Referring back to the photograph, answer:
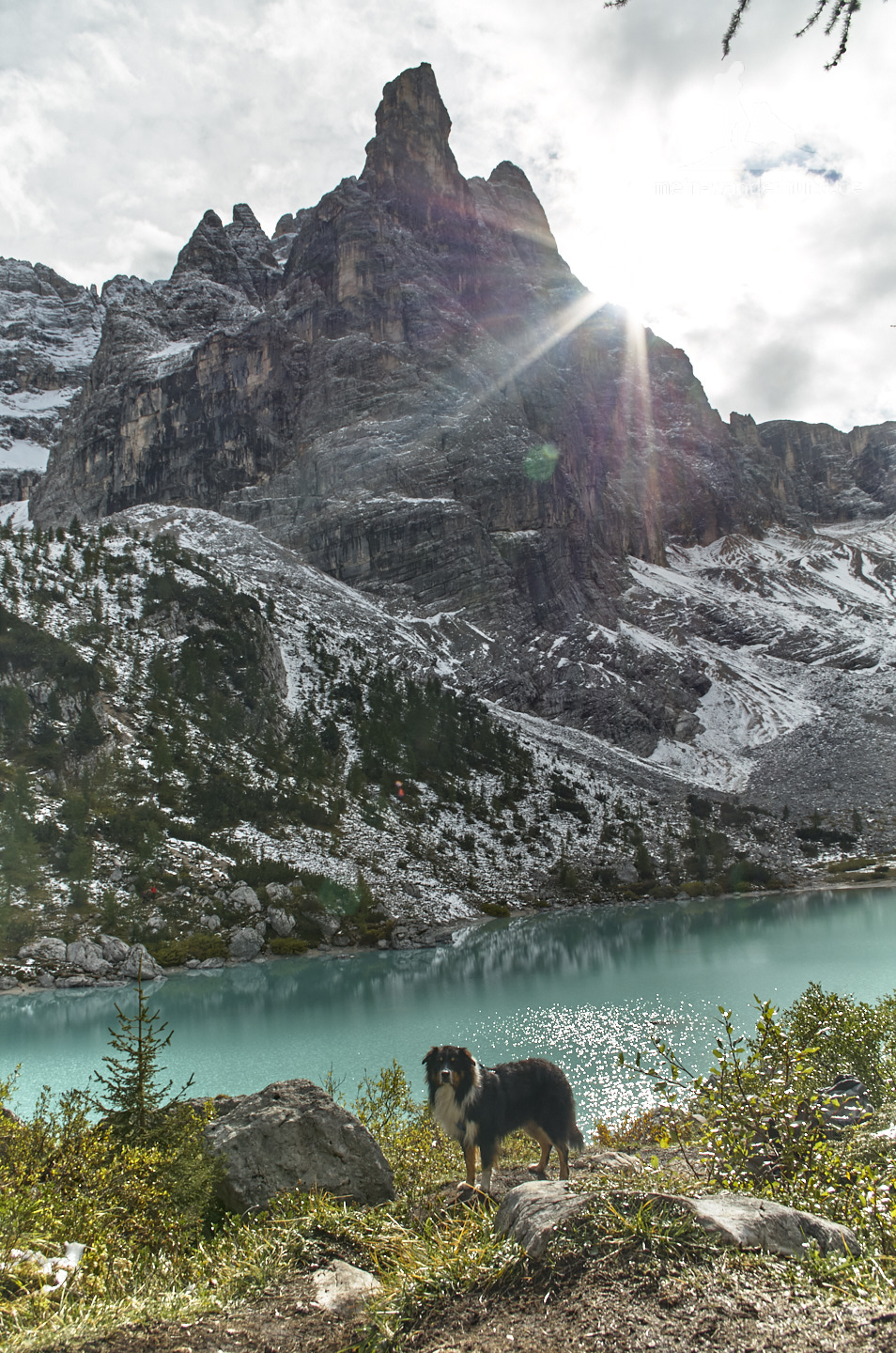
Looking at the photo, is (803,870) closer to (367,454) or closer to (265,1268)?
(265,1268)

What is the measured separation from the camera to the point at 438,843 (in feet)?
246

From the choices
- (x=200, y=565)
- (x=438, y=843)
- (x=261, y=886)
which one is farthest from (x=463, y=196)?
(x=261, y=886)

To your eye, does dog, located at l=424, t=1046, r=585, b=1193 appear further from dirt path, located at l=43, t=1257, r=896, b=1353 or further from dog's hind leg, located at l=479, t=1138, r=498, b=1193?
dirt path, located at l=43, t=1257, r=896, b=1353

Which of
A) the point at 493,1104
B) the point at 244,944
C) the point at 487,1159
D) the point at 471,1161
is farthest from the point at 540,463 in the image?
the point at 471,1161

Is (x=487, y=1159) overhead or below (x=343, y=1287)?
below

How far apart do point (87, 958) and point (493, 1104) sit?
4215 cm

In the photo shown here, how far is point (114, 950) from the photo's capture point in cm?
4475

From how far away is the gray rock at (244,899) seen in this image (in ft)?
177

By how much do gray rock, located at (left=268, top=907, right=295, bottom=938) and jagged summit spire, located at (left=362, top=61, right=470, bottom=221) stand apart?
180510mm

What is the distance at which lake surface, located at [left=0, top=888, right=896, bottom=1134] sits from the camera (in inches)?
1018

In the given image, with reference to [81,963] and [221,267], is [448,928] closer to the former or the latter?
[81,963]

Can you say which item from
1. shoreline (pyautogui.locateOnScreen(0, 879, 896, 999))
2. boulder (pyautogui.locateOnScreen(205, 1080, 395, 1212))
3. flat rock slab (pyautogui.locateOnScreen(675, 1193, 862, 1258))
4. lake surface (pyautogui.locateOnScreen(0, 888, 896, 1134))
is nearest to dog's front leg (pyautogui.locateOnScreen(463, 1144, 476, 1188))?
boulder (pyautogui.locateOnScreen(205, 1080, 395, 1212))

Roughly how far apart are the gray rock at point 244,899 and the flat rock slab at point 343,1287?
172 ft

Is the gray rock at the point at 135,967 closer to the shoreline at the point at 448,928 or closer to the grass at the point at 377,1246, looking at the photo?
the shoreline at the point at 448,928
